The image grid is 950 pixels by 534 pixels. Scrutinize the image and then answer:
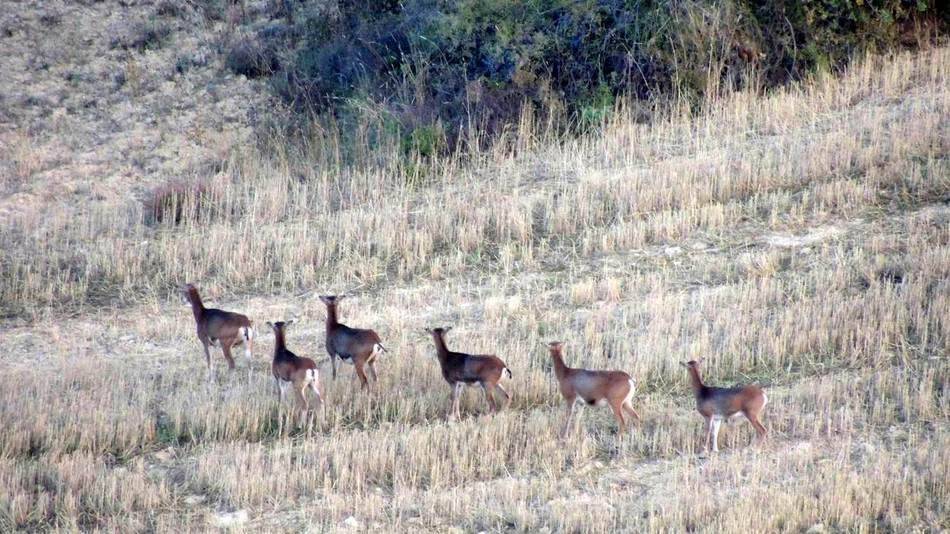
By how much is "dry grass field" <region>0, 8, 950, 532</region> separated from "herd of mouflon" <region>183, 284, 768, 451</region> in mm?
249

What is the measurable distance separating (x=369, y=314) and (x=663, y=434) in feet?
17.1

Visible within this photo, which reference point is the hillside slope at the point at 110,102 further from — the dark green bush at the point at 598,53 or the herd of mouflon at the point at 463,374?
the herd of mouflon at the point at 463,374

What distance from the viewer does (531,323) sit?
1532 centimetres

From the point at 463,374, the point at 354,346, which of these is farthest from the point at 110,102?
the point at 463,374

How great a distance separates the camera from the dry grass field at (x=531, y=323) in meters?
10.9

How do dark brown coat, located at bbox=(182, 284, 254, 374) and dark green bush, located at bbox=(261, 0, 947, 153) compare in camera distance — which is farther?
dark green bush, located at bbox=(261, 0, 947, 153)

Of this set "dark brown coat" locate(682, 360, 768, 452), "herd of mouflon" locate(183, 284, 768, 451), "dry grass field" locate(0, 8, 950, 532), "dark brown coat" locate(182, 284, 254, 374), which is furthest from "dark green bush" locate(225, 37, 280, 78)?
"dark brown coat" locate(682, 360, 768, 452)

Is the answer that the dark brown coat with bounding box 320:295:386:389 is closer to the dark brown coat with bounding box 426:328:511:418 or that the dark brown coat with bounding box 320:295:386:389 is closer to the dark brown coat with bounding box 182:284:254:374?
the dark brown coat with bounding box 426:328:511:418

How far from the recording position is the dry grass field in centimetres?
1093

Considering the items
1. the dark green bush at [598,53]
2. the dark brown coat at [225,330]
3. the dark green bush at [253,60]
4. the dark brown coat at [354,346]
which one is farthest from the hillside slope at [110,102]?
the dark brown coat at [354,346]

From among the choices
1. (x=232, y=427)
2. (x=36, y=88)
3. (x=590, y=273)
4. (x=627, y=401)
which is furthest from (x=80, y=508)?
(x=36, y=88)

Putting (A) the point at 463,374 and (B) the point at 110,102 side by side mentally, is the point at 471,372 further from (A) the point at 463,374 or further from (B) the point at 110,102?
(B) the point at 110,102

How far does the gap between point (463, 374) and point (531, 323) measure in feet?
8.71

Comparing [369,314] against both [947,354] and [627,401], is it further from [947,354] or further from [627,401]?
[947,354]
